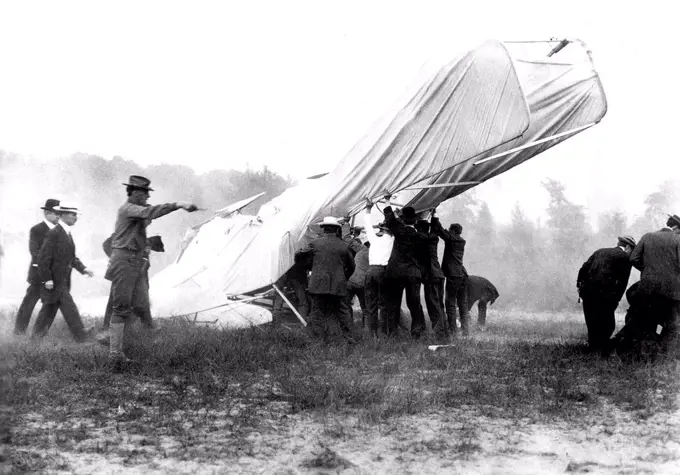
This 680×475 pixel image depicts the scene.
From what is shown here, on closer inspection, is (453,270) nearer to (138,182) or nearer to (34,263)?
(138,182)

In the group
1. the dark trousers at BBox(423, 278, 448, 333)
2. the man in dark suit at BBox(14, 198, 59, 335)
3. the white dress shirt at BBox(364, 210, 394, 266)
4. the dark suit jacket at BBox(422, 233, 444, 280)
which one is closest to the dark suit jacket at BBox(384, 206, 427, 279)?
the white dress shirt at BBox(364, 210, 394, 266)

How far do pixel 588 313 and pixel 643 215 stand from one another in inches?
721

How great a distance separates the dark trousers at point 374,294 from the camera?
8.84 metres

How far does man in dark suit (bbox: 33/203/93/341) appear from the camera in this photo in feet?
26.9

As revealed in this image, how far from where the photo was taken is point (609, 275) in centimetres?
747

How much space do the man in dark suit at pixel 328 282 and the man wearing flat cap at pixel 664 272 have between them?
3.16 meters

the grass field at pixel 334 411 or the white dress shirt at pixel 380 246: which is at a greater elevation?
the white dress shirt at pixel 380 246

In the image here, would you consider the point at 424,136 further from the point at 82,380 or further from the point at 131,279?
the point at 82,380

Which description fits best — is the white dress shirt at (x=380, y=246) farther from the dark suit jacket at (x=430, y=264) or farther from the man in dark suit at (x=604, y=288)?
the man in dark suit at (x=604, y=288)

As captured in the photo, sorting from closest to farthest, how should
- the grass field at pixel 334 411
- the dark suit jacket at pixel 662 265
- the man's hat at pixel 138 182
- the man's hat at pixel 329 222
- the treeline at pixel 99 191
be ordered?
the grass field at pixel 334 411, the man's hat at pixel 138 182, the dark suit jacket at pixel 662 265, the man's hat at pixel 329 222, the treeline at pixel 99 191

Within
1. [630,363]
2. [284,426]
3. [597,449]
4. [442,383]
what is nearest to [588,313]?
[630,363]

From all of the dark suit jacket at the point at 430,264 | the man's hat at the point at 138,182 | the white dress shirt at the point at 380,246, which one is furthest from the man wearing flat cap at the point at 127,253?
the dark suit jacket at the point at 430,264

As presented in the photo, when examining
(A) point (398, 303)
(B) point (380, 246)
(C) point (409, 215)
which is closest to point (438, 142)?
(C) point (409, 215)

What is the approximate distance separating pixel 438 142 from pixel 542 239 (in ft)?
58.9
